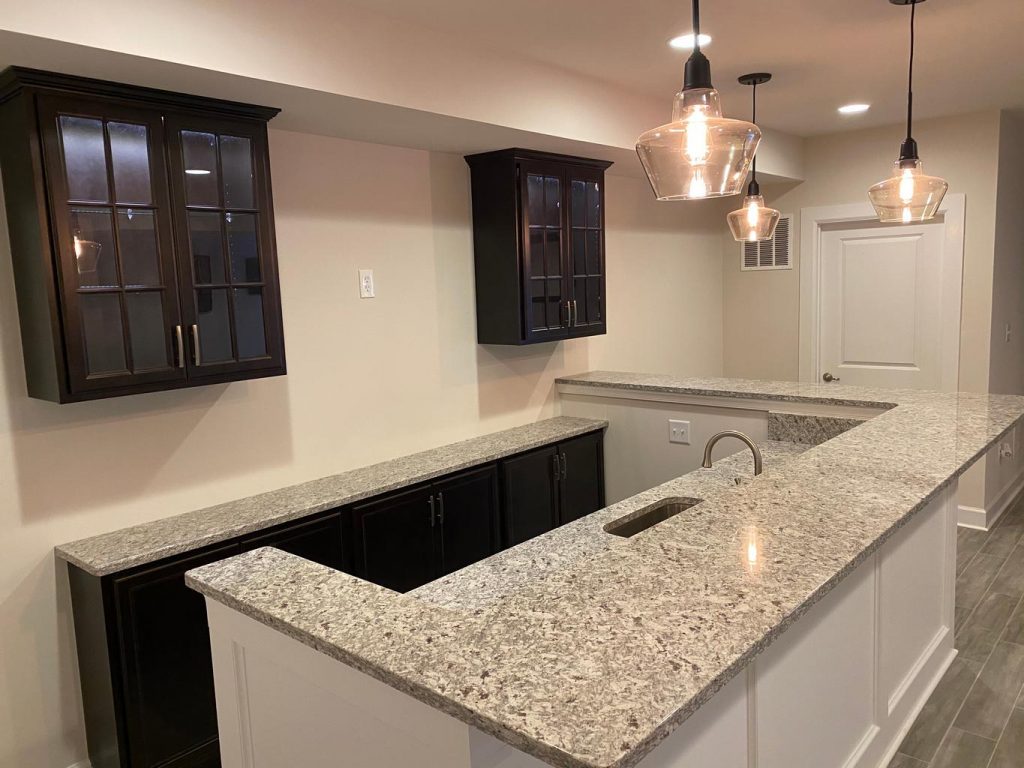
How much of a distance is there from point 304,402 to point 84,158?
1.26 metres

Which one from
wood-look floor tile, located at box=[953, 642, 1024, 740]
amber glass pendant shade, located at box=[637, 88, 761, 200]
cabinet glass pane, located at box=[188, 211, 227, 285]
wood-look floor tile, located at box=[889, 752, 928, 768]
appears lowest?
wood-look floor tile, located at box=[953, 642, 1024, 740]

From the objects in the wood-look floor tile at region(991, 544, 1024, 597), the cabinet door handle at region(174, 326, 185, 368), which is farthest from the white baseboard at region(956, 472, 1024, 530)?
the cabinet door handle at region(174, 326, 185, 368)

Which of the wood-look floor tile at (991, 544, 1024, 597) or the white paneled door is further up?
the white paneled door

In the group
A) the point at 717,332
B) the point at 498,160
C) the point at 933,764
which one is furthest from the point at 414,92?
the point at 717,332

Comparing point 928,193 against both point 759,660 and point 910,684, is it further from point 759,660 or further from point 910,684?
point 759,660

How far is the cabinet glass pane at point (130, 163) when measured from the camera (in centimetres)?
223

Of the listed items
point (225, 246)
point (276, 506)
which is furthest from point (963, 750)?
point (225, 246)

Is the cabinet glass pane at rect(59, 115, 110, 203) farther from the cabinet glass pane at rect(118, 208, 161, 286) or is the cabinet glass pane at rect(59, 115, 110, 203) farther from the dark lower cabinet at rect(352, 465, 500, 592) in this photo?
the dark lower cabinet at rect(352, 465, 500, 592)

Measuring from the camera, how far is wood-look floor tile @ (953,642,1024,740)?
8.55 feet

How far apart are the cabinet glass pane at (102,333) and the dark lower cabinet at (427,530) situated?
1.02 m

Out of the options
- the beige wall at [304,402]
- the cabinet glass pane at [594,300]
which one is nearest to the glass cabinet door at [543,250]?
the cabinet glass pane at [594,300]

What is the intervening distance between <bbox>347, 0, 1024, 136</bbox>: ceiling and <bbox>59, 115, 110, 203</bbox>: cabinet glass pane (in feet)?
3.08

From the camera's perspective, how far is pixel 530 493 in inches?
146

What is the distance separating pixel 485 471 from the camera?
3467 mm
